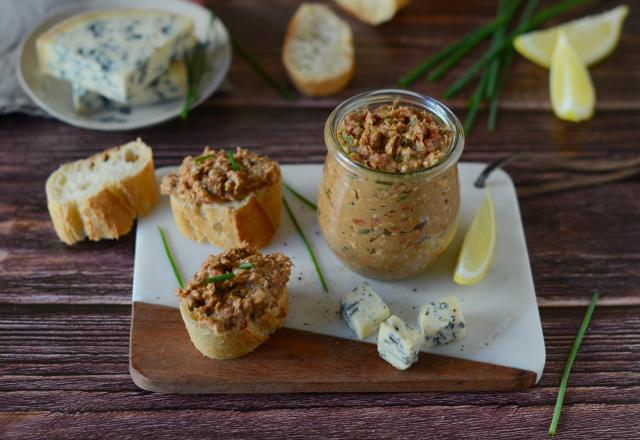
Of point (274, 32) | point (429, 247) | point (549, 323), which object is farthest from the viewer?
point (274, 32)

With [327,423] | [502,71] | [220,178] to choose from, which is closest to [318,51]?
[502,71]

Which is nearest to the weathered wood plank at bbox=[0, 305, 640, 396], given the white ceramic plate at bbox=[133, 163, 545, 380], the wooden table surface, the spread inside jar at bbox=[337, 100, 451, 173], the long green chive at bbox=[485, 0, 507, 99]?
the wooden table surface

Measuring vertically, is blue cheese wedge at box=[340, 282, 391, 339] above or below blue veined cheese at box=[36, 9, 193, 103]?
below

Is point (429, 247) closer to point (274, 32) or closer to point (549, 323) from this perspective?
point (549, 323)

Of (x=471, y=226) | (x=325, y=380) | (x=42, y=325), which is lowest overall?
(x=42, y=325)

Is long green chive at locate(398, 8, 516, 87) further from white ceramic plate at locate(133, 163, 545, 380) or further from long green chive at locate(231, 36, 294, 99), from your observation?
white ceramic plate at locate(133, 163, 545, 380)

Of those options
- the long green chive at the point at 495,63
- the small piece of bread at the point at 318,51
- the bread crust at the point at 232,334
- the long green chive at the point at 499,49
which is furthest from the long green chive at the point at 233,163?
the long green chive at the point at 495,63

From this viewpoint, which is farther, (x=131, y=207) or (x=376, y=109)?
(x=131, y=207)

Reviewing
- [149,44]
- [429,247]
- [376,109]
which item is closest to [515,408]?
[429,247]
